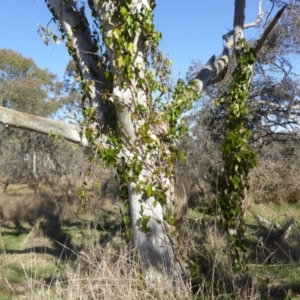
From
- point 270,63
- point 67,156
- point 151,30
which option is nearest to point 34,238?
point 151,30

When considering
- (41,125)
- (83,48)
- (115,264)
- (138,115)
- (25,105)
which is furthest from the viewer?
(25,105)

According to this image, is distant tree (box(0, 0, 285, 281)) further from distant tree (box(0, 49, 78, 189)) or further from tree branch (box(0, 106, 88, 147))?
distant tree (box(0, 49, 78, 189))

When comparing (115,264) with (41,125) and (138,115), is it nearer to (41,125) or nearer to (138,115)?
(138,115)

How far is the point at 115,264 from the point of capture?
17.5 ft

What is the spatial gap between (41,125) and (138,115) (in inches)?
50.7

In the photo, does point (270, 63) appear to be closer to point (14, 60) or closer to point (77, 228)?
point (77, 228)

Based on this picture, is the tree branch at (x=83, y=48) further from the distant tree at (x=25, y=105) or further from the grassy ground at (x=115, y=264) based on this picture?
the distant tree at (x=25, y=105)

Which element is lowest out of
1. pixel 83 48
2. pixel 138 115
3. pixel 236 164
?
pixel 236 164

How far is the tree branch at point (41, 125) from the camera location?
6707 millimetres

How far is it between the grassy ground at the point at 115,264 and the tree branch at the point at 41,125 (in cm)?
118

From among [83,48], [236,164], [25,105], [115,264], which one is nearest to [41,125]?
[83,48]

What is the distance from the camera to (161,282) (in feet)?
17.9

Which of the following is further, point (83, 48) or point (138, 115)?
point (83, 48)

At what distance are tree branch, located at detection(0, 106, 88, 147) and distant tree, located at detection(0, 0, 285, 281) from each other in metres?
0.01
